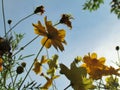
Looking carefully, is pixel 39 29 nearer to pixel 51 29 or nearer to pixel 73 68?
pixel 51 29

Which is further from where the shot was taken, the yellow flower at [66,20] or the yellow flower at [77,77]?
the yellow flower at [66,20]

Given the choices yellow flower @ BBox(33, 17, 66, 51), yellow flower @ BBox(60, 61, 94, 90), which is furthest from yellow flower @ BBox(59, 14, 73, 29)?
yellow flower @ BBox(60, 61, 94, 90)

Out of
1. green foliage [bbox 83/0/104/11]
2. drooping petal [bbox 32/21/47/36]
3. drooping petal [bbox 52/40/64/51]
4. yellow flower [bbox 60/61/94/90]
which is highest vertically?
green foliage [bbox 83/0/104/11]

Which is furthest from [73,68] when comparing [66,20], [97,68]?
[66,20]

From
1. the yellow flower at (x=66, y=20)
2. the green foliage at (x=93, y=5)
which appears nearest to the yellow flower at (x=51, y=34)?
the yellow flower at (x=66, y=20)

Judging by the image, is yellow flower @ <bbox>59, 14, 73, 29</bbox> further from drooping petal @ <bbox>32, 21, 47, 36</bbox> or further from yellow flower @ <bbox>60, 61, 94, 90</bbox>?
yellow flower @ <bbox>60, 61, 94, 90</bbox>

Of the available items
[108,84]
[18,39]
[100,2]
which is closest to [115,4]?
[100,2]

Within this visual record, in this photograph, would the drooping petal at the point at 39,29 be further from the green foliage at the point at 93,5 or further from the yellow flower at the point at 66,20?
the green foliage at the point at 93,5

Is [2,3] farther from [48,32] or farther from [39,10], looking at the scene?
[48,32]

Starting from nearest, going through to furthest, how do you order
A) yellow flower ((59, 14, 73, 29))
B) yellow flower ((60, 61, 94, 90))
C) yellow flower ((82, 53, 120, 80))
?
1. yellow flower ((60, 61, 94, 90))
2. yellow flower ((82, 53, 120, 80))
3. yellow flower ((59, 14, 73, 29))
